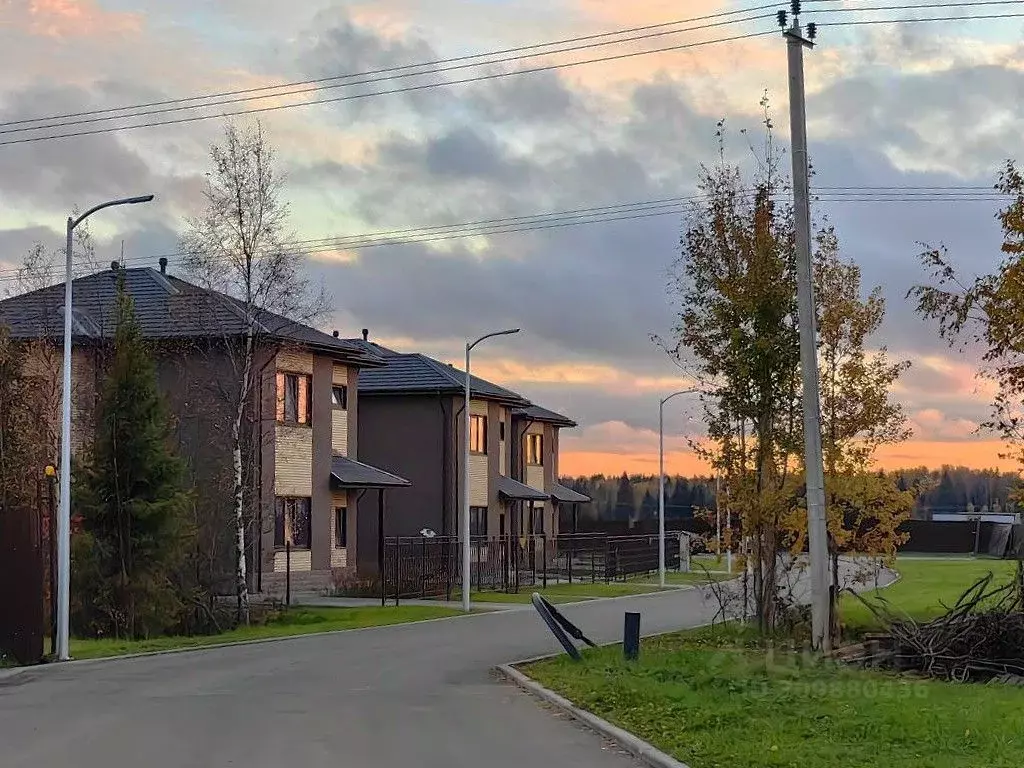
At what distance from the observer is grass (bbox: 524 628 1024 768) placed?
396 inches

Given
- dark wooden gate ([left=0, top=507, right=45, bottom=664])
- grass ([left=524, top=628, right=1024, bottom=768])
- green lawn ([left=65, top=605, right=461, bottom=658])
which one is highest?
dark wooden gate ([left=0, top=507, right=45, bottom=664])

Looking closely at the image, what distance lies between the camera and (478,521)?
168 feet

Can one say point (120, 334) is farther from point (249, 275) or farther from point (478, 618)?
point (478, 618)

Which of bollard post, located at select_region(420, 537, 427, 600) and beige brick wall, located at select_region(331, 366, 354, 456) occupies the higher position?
beige brick wall, located at select_region(331, 366, 354, 456)

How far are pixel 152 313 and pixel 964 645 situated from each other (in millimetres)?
25007

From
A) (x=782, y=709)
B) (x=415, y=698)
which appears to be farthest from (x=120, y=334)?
(x=782, y=709)

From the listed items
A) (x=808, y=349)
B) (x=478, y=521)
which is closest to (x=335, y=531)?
(x=478, y=521)

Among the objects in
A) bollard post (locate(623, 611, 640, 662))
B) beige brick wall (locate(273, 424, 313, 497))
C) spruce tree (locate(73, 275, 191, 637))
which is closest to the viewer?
bollard post (locate(623, 611, 640, 662))

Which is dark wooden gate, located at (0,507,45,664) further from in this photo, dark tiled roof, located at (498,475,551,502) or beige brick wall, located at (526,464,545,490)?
beige brick wall, located at (526,464,545,490)

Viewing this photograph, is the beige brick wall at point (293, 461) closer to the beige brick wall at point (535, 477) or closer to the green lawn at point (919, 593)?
the green lawn at point (919, 593)

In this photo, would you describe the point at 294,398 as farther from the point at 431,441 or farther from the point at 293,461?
the point at 431,441

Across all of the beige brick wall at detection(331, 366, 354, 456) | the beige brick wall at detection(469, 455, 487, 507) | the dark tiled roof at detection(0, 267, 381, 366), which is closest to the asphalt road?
the dark tiled roof at detection(0, 267, 381, 366)

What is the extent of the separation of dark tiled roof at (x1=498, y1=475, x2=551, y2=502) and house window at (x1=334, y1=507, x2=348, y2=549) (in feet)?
39.4

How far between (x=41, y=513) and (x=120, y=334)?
18.1ft
